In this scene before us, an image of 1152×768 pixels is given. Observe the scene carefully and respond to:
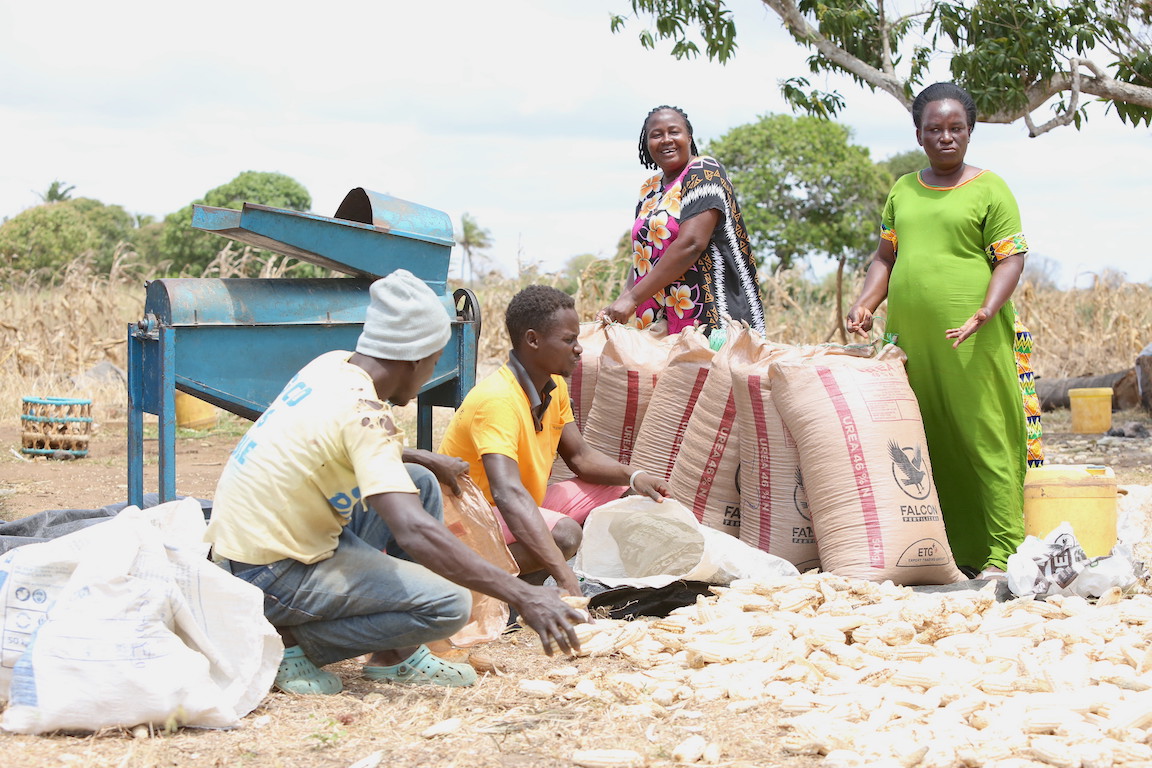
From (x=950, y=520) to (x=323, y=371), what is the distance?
2909 mm

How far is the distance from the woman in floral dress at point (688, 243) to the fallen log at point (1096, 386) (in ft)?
22.8

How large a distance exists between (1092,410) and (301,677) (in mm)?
7888

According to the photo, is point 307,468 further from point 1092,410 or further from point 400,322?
point 1092,410

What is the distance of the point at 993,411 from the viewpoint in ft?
14.4

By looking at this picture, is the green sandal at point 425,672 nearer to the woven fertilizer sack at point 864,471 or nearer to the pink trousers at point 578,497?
the pink trousers at point 578,497

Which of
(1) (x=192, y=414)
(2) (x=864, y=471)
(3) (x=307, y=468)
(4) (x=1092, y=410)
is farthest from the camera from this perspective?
(1) (x=192, y=414)

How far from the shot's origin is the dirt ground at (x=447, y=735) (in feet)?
8.09

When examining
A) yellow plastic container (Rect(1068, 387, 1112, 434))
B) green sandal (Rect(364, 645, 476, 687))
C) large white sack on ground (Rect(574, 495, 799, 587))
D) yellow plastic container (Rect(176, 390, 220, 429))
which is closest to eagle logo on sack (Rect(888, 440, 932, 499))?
large white sack on ground (Rect(574, 495, 799, 587))

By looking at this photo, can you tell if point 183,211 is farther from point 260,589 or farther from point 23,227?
point 260,589

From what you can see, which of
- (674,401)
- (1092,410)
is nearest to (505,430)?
(674,401)

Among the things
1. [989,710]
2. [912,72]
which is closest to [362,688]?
[989,710]

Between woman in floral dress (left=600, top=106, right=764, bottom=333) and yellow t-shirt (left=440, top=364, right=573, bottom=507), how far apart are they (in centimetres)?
108

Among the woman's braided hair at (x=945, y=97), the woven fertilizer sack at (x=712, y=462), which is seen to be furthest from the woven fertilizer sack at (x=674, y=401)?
the woman's braided hair at (x=945, y=97)

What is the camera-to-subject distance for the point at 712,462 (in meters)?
4.65
